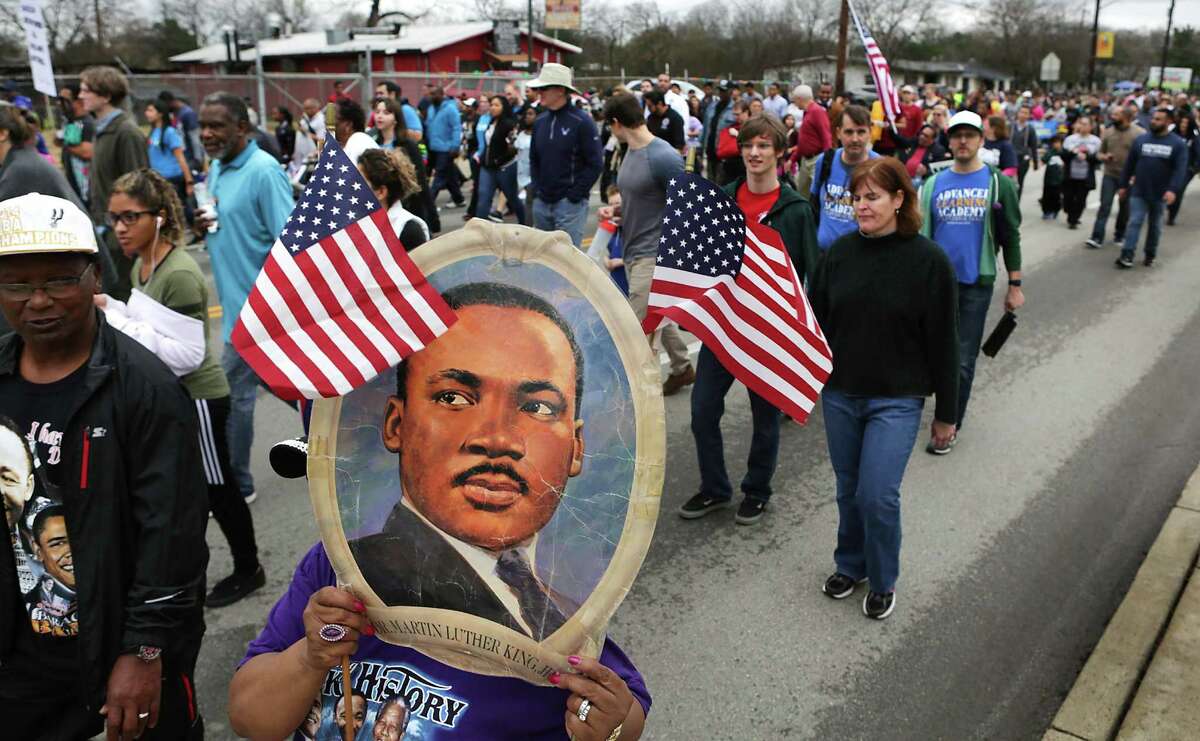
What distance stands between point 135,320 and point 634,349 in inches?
101

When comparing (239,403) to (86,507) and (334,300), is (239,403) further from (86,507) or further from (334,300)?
(334,300)

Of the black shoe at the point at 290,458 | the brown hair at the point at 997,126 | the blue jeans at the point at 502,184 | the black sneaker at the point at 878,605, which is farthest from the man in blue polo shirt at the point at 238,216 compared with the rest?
the brown hair at the point at 997,126

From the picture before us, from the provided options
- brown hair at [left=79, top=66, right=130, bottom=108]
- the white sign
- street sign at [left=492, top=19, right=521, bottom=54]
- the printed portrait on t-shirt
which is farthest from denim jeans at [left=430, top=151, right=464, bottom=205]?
street sign at [left=492, top=19, right=521, bottom=54]

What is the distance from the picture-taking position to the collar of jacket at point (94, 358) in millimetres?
2104

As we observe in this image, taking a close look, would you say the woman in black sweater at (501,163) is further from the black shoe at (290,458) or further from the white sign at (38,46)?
the black shoe at (290,458)

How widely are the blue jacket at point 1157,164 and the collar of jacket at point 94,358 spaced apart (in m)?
11.8

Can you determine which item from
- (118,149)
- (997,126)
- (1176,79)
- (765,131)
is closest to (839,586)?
(765,131)

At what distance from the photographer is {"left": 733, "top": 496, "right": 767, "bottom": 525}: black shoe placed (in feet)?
16.4

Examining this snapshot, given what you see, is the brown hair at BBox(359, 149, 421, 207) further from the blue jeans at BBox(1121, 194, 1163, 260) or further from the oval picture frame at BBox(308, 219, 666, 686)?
the blue jeans at BBox(1121, 194, 1163, 260)

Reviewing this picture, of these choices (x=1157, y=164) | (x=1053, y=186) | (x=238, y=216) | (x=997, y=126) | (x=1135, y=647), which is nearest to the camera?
(x=1135, y=647)

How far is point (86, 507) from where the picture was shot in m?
2.12

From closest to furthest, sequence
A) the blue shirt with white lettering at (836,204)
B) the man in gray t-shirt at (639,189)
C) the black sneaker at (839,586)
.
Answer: the black sneaker at (839,586)
the man in gray t-shirt at (639,189)
the blue shirt with white lettering at (836,204)

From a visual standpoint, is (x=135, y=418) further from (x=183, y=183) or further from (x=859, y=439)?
(x=183, y=183)

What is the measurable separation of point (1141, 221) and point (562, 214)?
7.56 m
